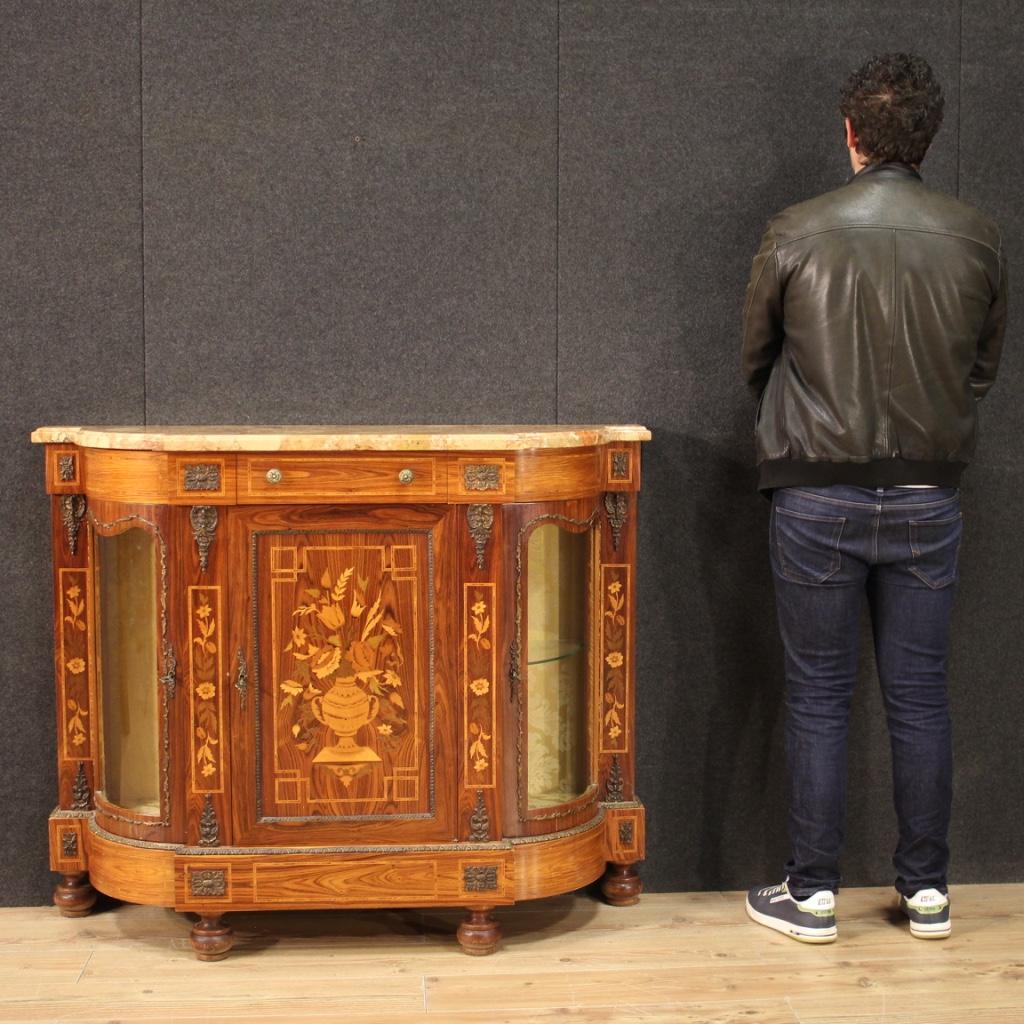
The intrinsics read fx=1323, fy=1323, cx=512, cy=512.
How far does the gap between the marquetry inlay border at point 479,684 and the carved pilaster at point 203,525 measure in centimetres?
54

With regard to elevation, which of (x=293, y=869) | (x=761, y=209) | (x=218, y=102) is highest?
(x=218, y=102)

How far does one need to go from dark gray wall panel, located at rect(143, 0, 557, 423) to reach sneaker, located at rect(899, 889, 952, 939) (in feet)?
4.81

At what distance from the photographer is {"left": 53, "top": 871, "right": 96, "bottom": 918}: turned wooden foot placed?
3053 millimetres

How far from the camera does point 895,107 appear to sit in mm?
2734

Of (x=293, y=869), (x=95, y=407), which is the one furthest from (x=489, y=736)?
(x=95, y=407)

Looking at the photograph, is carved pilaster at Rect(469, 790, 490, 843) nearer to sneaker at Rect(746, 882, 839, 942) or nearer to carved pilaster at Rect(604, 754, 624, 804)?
carved pilaster at Rect(604, 754, 624, 804)

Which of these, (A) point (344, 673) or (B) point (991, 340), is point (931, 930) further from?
(A) point (344, 673)

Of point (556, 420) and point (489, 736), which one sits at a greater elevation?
point (556, 420)

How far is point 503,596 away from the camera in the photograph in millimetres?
2795

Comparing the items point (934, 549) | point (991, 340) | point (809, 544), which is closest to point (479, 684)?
point (809, 544)

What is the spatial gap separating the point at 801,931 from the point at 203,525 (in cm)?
158

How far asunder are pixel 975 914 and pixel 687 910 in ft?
2.22

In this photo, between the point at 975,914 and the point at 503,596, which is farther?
the point at 975,914

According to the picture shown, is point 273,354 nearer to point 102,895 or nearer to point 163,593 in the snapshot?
point 163,593
